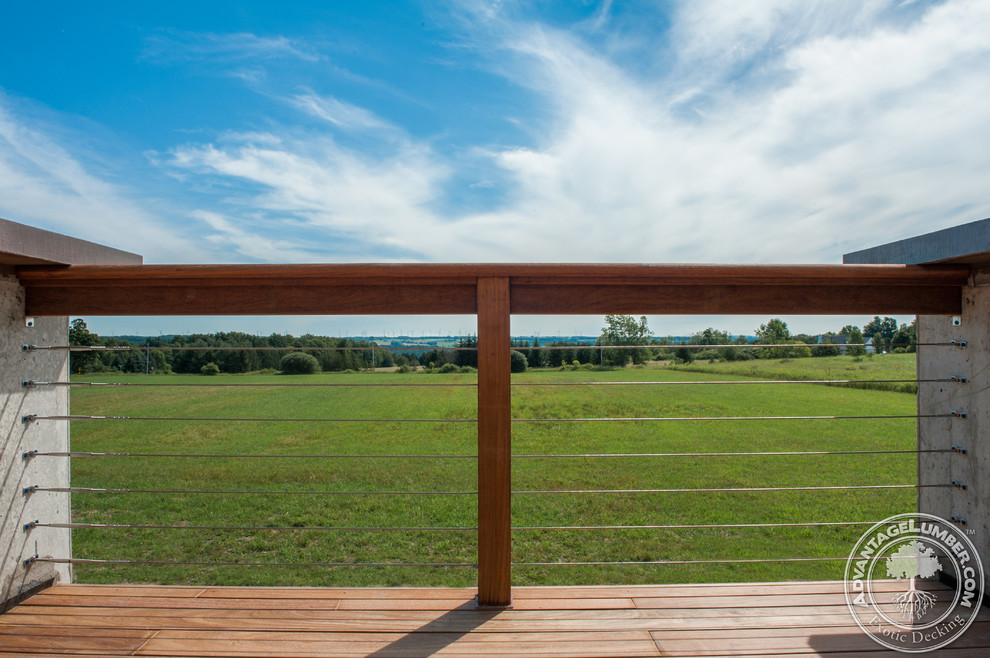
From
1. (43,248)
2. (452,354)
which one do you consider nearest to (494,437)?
(43,248)

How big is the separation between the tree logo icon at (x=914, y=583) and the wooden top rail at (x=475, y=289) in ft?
2.74

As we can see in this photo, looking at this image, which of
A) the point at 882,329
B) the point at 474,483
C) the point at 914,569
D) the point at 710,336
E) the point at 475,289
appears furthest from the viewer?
the point at 710,336

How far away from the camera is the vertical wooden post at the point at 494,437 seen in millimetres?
1476

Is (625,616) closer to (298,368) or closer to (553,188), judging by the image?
(553,188)

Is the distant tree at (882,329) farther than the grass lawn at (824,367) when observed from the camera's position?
No

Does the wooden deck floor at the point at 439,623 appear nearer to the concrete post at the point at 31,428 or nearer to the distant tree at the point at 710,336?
the concrete post at the point at 31,428

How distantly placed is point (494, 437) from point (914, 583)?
1667 millimetres

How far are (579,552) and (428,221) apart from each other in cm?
665

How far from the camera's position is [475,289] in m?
1.51

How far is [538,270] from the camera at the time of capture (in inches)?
→ 57.2

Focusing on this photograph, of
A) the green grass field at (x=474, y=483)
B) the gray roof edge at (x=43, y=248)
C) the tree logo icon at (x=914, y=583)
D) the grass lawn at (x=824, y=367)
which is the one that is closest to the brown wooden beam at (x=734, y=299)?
the tree logo icon at (x=914, y=583)

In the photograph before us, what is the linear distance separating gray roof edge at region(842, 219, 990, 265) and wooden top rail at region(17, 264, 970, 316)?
0.07m

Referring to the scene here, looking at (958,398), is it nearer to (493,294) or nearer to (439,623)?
(493,294)

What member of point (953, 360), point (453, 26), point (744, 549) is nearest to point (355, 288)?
point (953, 360)
